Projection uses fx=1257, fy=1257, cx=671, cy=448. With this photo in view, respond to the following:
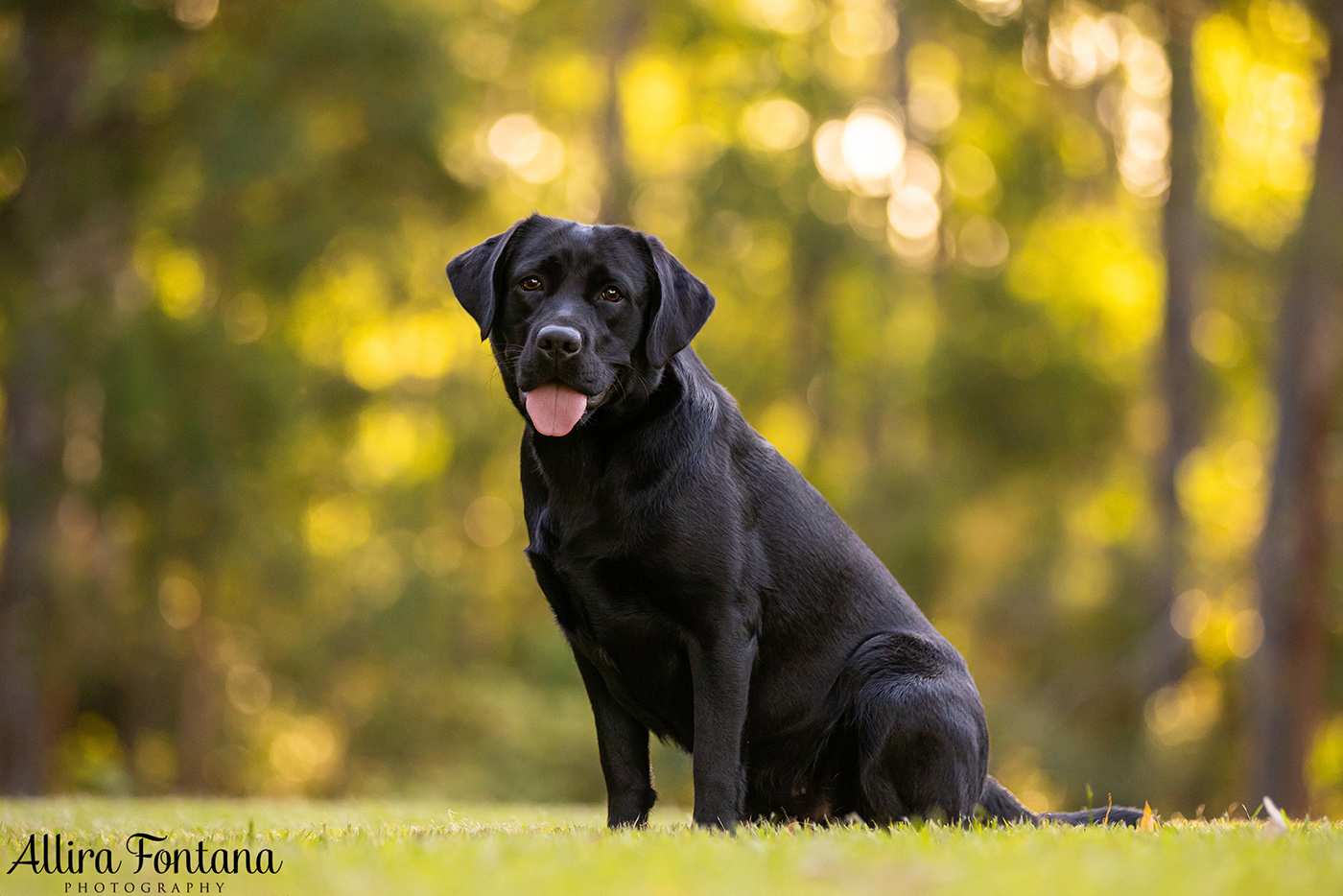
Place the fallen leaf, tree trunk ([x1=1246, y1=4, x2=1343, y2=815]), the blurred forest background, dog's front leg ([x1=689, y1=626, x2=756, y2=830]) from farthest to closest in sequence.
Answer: the blurred forest background → tree trunk ([x1=1246, y1=4, x2=1343, y2=815]) → dog's front leg ([x1=689, y1=626, x2=756, y2=830]) → the fallen leaf

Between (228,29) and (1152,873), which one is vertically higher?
(228,29)

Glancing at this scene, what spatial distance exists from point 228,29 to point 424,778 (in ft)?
34.5

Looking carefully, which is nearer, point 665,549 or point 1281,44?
point 665,549

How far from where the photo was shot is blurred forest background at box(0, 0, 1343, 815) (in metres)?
12.7

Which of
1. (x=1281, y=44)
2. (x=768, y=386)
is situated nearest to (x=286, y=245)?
(x=768, y=386)

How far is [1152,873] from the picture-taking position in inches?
110

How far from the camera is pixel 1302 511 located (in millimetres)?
12016

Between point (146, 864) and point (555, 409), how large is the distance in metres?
1.79

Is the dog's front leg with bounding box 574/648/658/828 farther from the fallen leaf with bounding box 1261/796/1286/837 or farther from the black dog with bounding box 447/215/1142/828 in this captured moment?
the fallen leaf with bounding box 1261/796/1286/837

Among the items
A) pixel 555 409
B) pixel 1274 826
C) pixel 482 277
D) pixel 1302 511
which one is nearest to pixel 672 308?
pixel 555 409

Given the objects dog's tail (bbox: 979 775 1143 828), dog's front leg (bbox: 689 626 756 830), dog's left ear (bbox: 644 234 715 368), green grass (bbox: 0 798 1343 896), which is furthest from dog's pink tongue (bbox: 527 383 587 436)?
dog's tail (bbox: 979 775 1143 828)

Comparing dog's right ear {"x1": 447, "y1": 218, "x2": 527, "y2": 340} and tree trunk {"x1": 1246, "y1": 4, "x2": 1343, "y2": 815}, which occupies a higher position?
dog's right ear {"x1": 447, "y1": 218, "x2": 527, "y2": 340}

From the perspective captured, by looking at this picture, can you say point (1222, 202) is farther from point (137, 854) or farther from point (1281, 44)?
point (137, 854)

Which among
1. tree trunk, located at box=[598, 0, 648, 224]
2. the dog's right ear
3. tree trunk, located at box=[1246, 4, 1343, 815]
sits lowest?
tree trunk, located at box=[1246, 4, 1343, 815]
